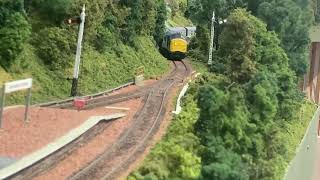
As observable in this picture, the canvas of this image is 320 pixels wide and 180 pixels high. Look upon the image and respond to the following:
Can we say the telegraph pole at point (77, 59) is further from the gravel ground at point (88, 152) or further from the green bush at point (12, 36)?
the gravel ground at point (88, 152)

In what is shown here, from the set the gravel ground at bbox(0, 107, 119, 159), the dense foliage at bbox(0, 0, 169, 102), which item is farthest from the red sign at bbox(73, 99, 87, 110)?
the dense foliage at bbox(0, 0, 169, 102)

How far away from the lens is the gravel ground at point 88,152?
2134cm

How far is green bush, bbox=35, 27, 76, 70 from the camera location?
3388 centimetres

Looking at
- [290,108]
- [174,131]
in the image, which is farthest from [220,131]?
[290,108]

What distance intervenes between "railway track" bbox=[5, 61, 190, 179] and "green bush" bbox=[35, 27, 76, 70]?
310 cm

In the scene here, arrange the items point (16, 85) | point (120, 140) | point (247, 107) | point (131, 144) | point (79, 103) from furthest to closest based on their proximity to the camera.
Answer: point (79, 103) → point (247, 107) → point (120, 140) → point (131, 144) → point (16, 85)

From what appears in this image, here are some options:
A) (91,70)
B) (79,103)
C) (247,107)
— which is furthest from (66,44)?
(247,107)

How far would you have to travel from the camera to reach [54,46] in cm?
3412

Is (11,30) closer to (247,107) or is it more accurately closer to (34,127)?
(34,127)

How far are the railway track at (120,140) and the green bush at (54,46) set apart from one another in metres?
3.10

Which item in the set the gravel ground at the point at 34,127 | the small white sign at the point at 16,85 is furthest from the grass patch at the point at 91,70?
the small white sign at the point at 16,85

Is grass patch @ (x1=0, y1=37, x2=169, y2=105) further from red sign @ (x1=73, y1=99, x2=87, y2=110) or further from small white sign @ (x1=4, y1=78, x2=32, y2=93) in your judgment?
small white sign @ (x1=4, y1=78, x2=32, y2=93)

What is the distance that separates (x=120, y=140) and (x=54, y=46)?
10.5 metres

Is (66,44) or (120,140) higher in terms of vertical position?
(66,44)
